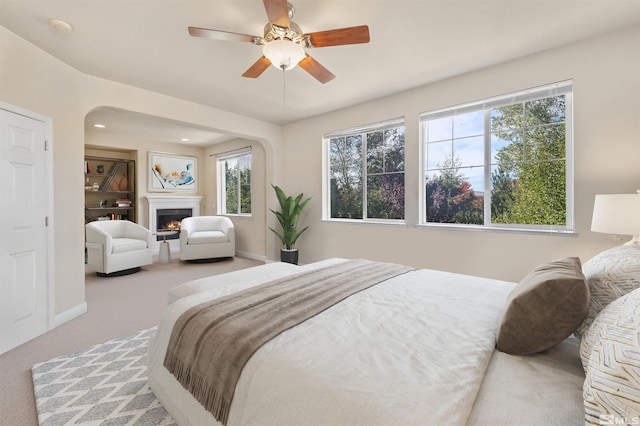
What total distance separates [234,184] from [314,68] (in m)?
4.52

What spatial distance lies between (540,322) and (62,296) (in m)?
3.69

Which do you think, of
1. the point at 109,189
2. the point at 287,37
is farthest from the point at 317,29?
the point at 109,189

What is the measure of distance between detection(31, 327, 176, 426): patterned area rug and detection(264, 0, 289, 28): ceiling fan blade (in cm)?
237

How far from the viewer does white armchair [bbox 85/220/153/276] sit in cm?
412

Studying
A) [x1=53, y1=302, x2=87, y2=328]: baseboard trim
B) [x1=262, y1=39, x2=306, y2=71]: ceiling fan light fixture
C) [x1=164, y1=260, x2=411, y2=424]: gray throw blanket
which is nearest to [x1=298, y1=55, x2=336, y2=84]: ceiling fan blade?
[x1=262, y1=39, x2=306, y2=71]: ceiling fan light fixture

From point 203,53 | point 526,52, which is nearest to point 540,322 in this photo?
point 526,52

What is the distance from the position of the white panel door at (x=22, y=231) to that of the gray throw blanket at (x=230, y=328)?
1.88m

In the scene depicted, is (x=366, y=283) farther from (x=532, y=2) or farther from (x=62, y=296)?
(x=62, y=296)

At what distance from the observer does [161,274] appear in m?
4.43

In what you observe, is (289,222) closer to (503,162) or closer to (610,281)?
(503,162)

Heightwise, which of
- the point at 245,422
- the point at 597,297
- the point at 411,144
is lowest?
the point at 245,422

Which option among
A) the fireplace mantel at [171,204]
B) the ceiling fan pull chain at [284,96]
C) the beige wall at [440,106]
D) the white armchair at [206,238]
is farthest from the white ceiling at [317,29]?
the fireplace mantel at [171,204]

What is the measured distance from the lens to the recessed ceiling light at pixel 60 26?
2.11 meters

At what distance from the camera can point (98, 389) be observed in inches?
65.6
